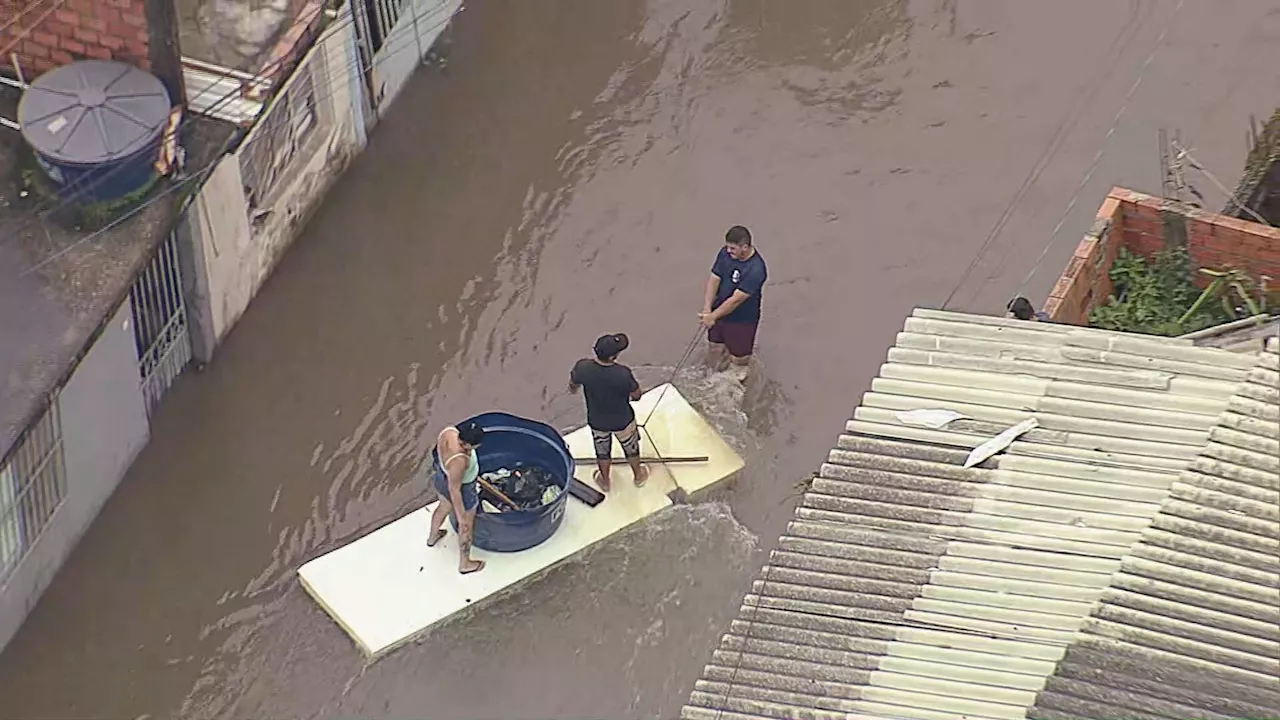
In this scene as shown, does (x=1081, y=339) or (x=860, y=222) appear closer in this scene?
(x=1081, y=339)

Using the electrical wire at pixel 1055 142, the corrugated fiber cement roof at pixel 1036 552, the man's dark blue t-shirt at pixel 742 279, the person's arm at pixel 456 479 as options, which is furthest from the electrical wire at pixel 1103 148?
the corrugated fiber cement roof at pixel 1036 552

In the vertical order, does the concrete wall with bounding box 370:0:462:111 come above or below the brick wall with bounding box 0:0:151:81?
below

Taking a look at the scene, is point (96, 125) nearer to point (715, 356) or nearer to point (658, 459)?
point (658, 459)

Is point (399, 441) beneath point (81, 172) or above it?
beneath

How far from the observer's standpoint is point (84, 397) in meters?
11.3

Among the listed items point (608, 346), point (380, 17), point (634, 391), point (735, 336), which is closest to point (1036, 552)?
point (608, 346)

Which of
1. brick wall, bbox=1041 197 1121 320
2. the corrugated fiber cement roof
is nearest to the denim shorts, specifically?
the corrugated fiber cement roof

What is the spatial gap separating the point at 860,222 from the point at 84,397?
246 inches

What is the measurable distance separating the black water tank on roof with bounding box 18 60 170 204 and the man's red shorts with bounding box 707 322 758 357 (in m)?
4.13

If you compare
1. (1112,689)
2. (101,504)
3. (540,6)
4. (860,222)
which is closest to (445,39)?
(540,6)

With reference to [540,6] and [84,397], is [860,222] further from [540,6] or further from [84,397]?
[84,397]

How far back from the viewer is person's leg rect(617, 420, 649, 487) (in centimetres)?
1174

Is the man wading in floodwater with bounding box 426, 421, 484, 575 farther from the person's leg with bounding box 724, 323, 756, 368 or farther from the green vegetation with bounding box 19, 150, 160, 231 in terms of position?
the green vegetation with bounding box 19, 150, 160, 231

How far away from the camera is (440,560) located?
38.0 ft
